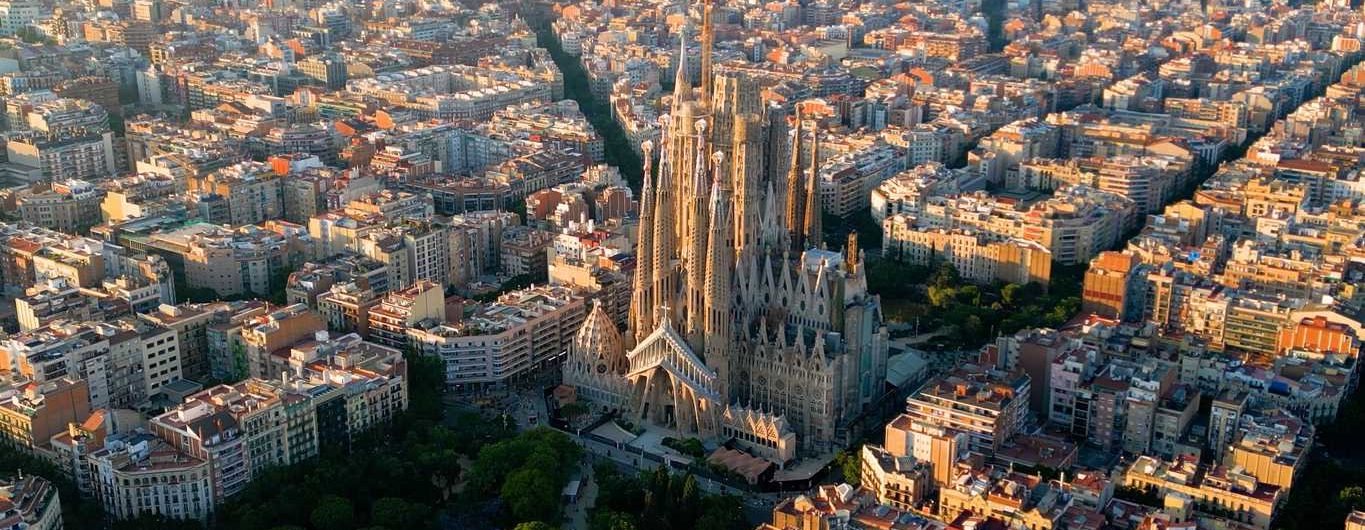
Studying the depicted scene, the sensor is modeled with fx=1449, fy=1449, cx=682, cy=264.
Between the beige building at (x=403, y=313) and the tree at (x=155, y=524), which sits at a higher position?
the beige building at (x=403, y=313)

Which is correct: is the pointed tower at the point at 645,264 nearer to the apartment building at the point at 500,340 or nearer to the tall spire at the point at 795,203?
the apartment building at the point at 500,340

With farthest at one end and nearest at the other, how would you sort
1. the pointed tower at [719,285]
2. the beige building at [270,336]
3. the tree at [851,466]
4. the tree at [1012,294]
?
the tree at [1012,294], the beige building at [270,336], the pointed tower at [719,285], the tree at [851,466]

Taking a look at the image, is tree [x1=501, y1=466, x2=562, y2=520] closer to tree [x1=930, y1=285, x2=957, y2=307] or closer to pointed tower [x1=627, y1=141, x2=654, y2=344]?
pointed tower [x1=627, y1=141, x2=654, y2=344]

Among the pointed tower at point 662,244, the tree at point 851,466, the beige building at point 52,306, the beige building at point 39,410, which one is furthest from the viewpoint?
the beige building at point 52,306

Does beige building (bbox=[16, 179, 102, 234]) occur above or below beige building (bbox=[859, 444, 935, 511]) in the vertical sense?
above

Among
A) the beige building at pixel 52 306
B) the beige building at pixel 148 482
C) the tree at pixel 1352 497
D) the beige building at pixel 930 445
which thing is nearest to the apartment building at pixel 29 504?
the beige building at pixel 148 482

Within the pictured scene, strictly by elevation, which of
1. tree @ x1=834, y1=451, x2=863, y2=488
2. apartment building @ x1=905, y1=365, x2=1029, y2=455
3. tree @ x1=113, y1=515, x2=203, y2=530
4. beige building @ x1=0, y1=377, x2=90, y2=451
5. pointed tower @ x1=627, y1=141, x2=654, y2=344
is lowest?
tree @ x1=834, y1=451, x2=863, y2=488

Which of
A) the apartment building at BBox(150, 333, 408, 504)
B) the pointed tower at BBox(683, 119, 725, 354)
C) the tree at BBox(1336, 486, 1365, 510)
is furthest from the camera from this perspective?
the pointed tower at BBox(683, 119, 725, 354)

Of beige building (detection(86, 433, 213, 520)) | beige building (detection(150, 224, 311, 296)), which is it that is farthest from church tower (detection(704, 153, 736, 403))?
beige building (detection(150, 224, 311, 296))
